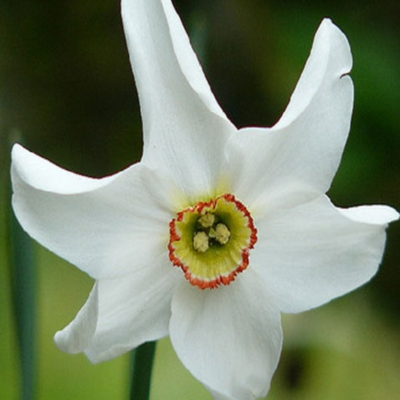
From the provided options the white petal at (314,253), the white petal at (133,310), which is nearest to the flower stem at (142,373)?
the white petal at (133,310)

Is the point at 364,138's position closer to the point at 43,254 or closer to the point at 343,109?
the point at 43,254

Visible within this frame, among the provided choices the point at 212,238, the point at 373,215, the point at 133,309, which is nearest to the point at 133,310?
the point at 133,309

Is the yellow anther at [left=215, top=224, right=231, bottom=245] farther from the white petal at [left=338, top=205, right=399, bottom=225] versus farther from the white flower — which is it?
the white petal at [left=338, top=205, right=399, bottom=225]

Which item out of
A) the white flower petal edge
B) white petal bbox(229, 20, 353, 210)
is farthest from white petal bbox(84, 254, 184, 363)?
white petal bbox(229, 20, 353, 210)

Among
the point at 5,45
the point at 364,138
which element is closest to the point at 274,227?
the point at 364,138

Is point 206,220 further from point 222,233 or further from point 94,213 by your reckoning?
point 94,213
